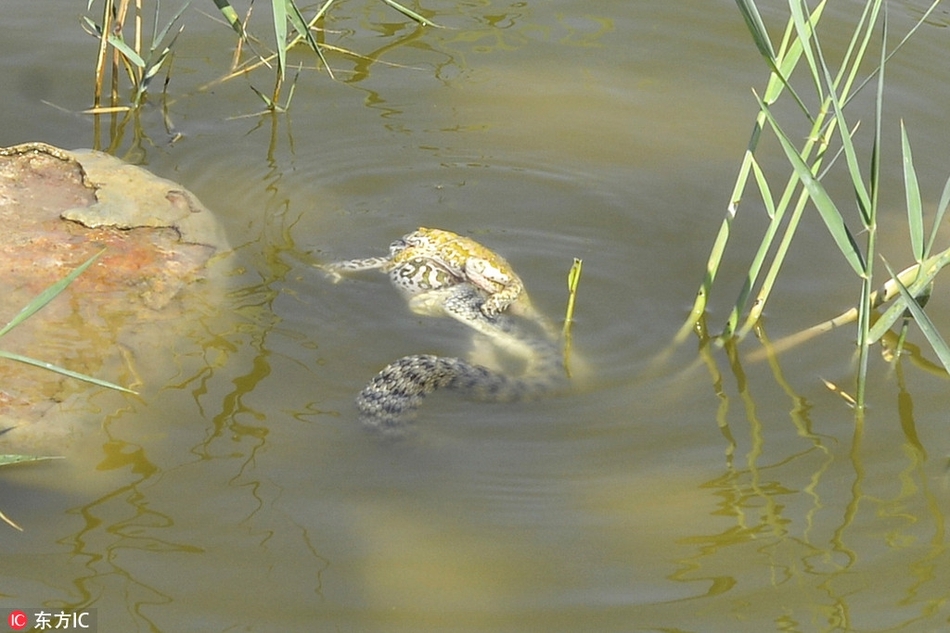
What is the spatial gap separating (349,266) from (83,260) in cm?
140

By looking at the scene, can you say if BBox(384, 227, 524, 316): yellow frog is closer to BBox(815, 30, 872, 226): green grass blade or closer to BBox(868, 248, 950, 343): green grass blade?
BBox(868, 248, 950, 343): green grass blade

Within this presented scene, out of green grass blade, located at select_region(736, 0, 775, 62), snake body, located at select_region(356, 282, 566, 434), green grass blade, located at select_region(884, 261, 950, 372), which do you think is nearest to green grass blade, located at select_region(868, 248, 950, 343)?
green grass blade, located at select_region(884, 261, 950, 372)

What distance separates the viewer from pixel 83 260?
5.57 meters

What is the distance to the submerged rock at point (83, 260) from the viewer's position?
4.93 metres

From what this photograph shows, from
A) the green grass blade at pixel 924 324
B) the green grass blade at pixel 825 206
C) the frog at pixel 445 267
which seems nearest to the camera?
the green grass blade at pixel 924 324

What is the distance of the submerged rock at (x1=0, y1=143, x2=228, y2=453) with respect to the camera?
16.2 feet

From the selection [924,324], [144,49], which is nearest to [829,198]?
[924,324]

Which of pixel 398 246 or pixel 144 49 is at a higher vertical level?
pixel 144 49

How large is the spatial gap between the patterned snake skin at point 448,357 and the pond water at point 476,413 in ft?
0.36

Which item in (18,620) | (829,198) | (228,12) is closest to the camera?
(18,620)

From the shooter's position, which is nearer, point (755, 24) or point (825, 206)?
point (755, 24)

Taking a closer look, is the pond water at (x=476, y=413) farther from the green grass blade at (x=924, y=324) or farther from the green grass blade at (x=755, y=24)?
the green grass blade at (x=755, y=24)

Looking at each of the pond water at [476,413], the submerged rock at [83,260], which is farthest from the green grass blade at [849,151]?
the submerged rock at [83,260]

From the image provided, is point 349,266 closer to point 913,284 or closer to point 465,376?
point 465,376
